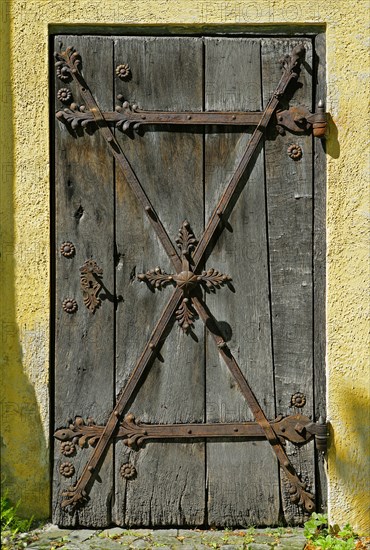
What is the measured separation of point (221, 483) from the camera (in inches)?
132

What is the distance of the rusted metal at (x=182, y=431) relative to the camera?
3.33 m

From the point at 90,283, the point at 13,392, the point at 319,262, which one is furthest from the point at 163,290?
the point at 13,392

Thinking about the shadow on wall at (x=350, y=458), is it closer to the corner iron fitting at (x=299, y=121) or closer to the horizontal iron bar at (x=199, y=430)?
the horizontal iron bar at (x=199, y=430)

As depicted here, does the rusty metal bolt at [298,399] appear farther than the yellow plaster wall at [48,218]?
Yes

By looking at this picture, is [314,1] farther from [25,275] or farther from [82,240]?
[25,275]

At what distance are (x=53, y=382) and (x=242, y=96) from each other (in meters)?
1.62

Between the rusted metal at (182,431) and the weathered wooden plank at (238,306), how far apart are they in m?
0.04

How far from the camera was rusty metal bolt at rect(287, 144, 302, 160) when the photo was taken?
3289 millimetres

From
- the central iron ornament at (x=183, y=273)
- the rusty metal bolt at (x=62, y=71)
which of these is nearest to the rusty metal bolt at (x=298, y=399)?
A: the central iron ornament at (x=183, y=273)

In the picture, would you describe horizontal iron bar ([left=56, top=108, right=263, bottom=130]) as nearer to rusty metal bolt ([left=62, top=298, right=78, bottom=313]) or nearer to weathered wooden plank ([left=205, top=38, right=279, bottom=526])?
weathered wooden plank ([left=205, top=38, right=279, bottom=526])

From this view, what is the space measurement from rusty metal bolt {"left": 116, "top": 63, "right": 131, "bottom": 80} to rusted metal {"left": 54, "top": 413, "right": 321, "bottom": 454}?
1594 millimetres

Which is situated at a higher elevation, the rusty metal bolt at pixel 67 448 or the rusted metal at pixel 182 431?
the rusted metal at pixel 182 431

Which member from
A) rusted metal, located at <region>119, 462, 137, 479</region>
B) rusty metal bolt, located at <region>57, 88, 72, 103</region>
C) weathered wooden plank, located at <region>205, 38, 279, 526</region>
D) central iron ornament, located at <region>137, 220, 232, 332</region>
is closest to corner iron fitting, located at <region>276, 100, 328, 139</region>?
weathered wooden plank, located at <region>205, 38, 279, 526</region>

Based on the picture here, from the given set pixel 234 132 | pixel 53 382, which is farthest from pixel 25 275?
pixel 234 132
